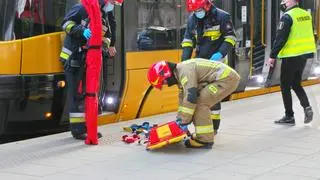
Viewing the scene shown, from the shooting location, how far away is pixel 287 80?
8.12 metres

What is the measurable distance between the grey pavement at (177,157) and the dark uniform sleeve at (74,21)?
1260mm

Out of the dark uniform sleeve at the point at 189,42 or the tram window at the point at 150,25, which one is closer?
the dark uniform sleeve at the point at 189,42

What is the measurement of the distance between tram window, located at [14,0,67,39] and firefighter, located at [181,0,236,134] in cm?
162

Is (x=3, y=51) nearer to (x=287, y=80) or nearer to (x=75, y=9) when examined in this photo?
(x=75, y=9)

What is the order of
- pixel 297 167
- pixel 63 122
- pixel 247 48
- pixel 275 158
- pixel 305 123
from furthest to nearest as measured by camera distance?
pixel 247 48, pixel 305 123, pixel 63 122, pixel 275 158, pixel 297 167

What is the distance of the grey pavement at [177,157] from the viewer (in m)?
5.44

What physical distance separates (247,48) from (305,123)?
3.75 m

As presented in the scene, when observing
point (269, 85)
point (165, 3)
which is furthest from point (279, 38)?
point (269, 85)

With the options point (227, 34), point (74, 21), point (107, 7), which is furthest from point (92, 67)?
point (227, 34)

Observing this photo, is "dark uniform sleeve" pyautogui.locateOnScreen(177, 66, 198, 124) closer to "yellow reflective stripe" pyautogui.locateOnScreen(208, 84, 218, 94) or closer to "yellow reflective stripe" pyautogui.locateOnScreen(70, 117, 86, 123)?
"yellow reflective stripe" pyautogui.locateOnScreen(208, 84, 218, 94)

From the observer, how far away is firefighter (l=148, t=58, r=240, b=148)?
20.5 ft

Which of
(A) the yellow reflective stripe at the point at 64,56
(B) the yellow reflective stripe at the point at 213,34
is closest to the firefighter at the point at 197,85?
(B) the yellow reflective stripe at the point at 213,34

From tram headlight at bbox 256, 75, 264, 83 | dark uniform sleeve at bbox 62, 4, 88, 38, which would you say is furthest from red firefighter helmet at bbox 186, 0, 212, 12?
tram headlight at bbox 256, 75, 264, 83

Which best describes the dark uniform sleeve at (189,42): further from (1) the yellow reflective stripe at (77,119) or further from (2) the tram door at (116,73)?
(1) the yellow reflective stripe at (77,119)
